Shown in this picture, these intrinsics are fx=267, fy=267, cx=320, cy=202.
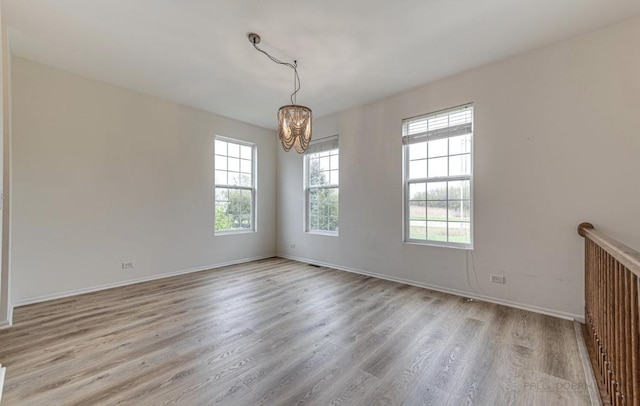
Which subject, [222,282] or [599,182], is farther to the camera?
[222,282]

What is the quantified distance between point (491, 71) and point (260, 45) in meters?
2.65

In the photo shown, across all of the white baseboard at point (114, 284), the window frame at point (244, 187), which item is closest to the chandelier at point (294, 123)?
the window frame at point (244, 187)

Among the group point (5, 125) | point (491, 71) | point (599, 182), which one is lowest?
point (599, 182)

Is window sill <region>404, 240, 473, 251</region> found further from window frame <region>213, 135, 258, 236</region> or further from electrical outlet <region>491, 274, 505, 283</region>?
window frame <region>213, 135, 258, 236</region>

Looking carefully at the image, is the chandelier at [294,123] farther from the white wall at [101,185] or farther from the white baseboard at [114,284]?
the white baseboard at [114,284]

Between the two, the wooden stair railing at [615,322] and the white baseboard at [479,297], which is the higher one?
the wooden stair railing at [615,322]

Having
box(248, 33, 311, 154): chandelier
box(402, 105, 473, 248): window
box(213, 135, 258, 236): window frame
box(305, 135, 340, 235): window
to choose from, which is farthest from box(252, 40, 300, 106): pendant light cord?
box(213, 135, 258, 236): window frame

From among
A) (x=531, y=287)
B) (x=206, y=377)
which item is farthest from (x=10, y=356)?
(x=531, y=287)

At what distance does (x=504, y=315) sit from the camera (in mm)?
2750

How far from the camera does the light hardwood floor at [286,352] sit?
64.2 inches

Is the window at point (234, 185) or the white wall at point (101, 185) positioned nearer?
the white wall at point (101, 185)

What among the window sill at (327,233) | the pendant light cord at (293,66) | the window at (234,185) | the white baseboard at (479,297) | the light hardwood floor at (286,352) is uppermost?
the pendant light cord at (293,66)

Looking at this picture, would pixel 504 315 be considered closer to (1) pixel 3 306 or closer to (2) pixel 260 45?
(2) pixel 260 45

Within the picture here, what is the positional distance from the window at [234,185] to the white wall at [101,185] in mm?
206
